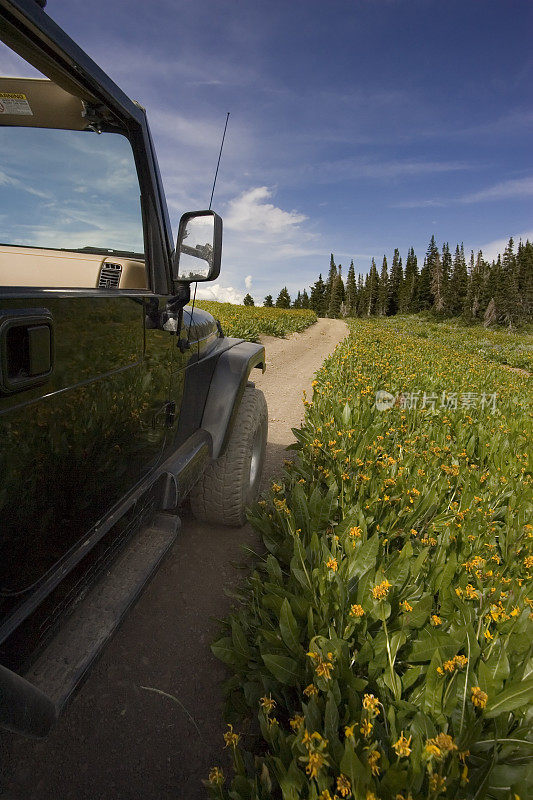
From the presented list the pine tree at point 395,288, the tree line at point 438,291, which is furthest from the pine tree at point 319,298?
the pine tree at point 395,288

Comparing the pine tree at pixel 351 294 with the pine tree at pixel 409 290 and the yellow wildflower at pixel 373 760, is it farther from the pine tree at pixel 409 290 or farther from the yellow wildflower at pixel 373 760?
the yellow wildflower at pixel 373 760

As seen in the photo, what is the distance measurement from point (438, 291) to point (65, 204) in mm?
76244

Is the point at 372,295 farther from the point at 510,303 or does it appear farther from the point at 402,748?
the point at 402,748

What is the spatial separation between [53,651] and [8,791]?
0.73m

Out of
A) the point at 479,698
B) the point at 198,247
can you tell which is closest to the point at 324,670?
the point at 479,698

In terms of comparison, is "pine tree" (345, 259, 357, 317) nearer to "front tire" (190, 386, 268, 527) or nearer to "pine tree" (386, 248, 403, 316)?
"pine tree" (386, 248, 403, 316)

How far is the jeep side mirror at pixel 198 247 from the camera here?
183cm

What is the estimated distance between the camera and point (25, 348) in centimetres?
98

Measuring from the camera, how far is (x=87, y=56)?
133 centimetres

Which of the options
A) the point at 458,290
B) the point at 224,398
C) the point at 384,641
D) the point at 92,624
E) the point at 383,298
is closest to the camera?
the point at 92,624

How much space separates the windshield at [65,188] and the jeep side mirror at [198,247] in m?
0.22

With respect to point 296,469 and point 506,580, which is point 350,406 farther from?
point 506,580

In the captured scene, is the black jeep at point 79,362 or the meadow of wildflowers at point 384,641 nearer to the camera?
the black jeep at point 79,362

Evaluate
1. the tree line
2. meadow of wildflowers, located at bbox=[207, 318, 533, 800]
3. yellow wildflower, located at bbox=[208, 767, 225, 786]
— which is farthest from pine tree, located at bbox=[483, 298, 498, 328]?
yellow wildflower, located at bbox=[208, 767, 225, 786]
